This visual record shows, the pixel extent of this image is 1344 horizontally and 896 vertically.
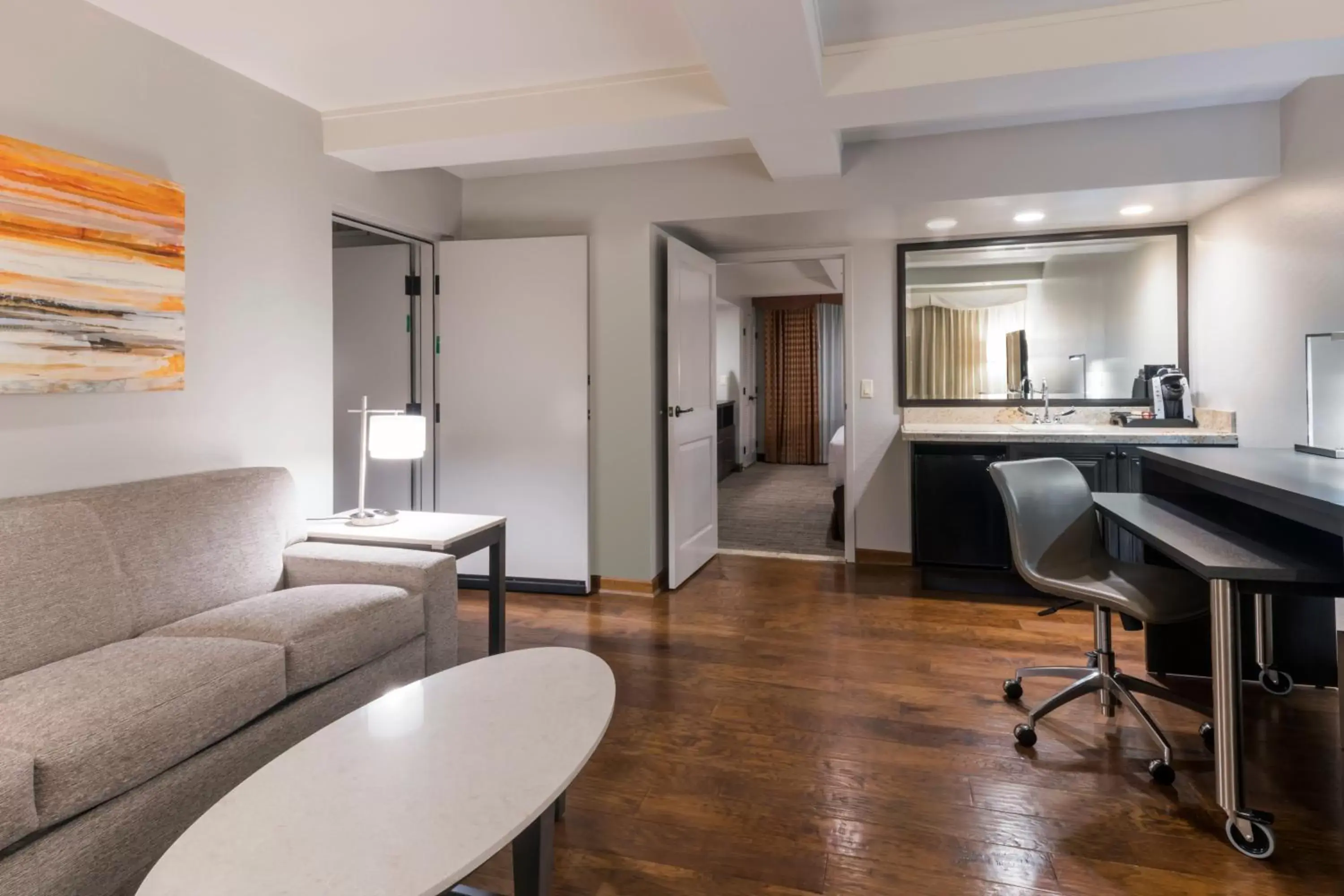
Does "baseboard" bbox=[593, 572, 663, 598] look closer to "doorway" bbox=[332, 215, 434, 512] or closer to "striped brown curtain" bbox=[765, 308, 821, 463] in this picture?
"doorway" bbox=[332, 215, 434, 512]

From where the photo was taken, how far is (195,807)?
1.63m

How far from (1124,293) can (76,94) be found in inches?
189

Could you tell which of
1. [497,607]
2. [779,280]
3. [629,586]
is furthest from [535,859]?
[779,280]

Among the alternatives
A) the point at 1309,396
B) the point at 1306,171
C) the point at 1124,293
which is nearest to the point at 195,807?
the point at 1309,396

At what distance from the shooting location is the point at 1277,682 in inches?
103

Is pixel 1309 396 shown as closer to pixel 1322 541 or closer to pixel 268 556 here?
pixel 1322 541

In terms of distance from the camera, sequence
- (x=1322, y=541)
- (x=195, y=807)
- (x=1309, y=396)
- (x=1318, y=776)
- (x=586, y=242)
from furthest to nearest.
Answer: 1. (x=586, y=242)
2. (x=1309, y=396)
3. (x=1322, y=541)
4. (x=1318, y=776)
5. (x=195, y=807)

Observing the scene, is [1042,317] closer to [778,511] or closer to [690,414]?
[690,414]

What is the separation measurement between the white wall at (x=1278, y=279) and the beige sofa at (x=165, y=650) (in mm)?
3349

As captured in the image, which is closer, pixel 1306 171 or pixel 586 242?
pixel 1306 171

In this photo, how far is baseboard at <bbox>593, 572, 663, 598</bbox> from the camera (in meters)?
3.95

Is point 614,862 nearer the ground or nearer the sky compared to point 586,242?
nearer the ground

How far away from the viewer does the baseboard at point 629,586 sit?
3951 millimetres

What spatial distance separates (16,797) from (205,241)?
190 centimetres
